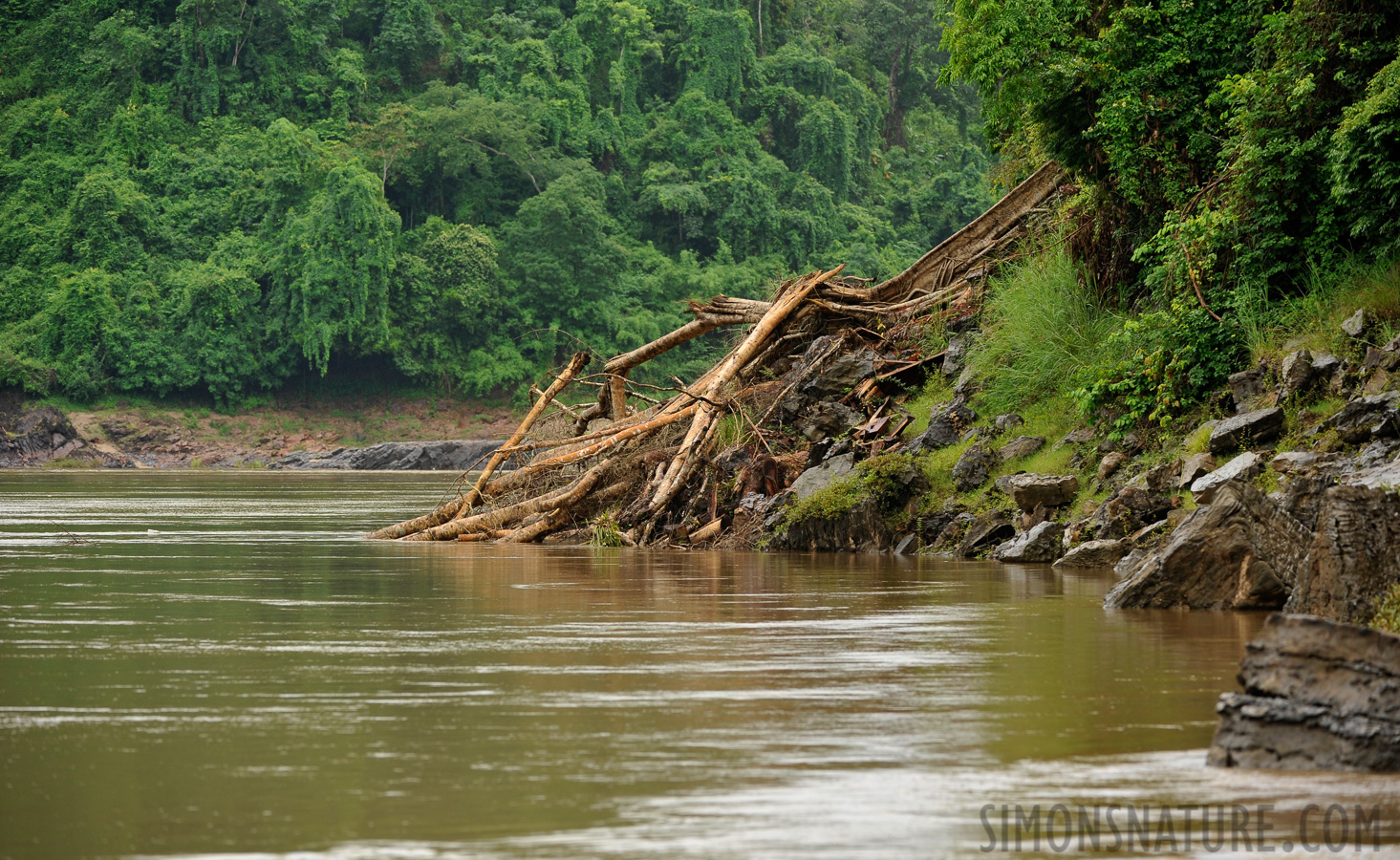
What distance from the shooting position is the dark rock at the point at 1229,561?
28.0ft

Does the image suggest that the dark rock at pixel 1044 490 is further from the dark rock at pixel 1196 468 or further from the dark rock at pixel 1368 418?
the dark rock at pixel 1368 418

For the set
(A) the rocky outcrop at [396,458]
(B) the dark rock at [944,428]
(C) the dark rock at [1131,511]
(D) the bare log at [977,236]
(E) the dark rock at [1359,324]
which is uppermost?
(D) the bare log at [977,236]

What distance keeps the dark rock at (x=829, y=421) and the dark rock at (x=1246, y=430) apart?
5099mm

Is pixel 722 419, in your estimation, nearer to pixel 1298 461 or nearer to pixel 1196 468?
pixel 1196 468

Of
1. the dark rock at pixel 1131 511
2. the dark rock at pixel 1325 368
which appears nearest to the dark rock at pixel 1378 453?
the dark rock at pixel 1325 368

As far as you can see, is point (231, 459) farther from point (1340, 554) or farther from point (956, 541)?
point (1340, 554)

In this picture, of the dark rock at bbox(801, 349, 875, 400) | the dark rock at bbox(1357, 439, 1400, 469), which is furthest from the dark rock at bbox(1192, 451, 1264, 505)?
the dark rock at bbox(801, 349, 875, 400)

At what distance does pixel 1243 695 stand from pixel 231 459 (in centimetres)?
6915

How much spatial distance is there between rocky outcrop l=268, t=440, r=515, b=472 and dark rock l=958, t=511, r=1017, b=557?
53323 mm

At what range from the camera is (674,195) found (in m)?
85.8

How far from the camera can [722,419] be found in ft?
57.4

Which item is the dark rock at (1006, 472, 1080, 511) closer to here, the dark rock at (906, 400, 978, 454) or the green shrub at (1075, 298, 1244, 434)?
the green shrub at (1075, 298, 1244, 434)

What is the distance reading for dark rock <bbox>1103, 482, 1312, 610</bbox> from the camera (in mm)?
8547

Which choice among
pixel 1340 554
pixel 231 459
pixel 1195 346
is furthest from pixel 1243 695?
pixel 231 459
